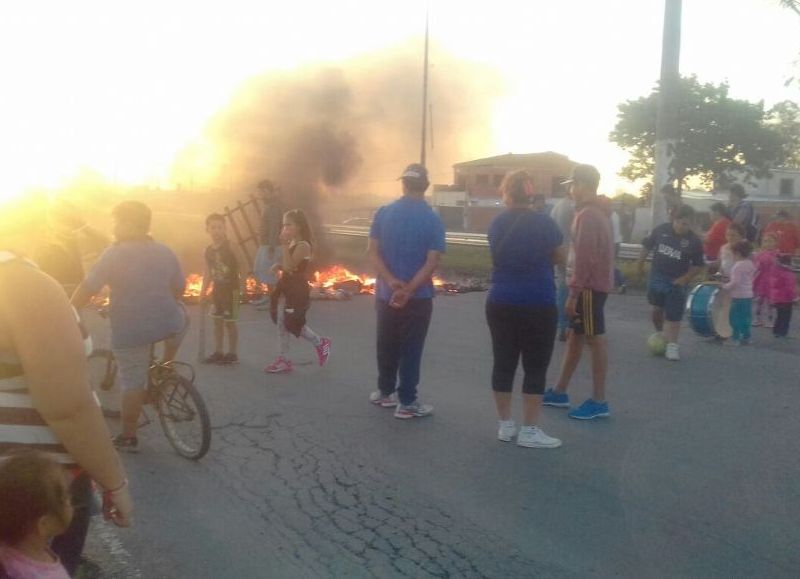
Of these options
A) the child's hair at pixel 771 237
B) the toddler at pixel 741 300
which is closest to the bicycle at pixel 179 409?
the toddler at pixel 741 300

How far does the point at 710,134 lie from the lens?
44.4 m

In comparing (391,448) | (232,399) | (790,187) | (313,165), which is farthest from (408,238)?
(790,187)

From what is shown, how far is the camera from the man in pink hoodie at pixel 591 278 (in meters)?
6.47

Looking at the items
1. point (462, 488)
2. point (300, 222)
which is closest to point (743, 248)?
point (300, 222)

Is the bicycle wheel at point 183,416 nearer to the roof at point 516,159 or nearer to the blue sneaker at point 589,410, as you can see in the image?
the blue sneaker at point 589,410

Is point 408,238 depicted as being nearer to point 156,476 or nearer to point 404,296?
point 404,296

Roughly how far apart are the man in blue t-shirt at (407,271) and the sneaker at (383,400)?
17 centimetres

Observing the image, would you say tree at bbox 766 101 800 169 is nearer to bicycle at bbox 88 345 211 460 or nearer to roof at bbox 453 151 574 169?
roof at bbox 453 151 574 169

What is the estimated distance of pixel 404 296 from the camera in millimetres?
6352

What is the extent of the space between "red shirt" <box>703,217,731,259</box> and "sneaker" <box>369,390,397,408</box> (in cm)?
602

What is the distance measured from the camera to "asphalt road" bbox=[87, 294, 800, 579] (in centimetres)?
406

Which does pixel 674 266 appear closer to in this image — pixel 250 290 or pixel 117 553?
pixel 117 553

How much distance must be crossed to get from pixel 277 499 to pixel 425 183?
8.81 ft

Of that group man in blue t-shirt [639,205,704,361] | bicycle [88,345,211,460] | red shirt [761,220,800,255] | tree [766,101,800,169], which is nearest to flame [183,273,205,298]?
man in blue t-shirt [639,205,704,361]
